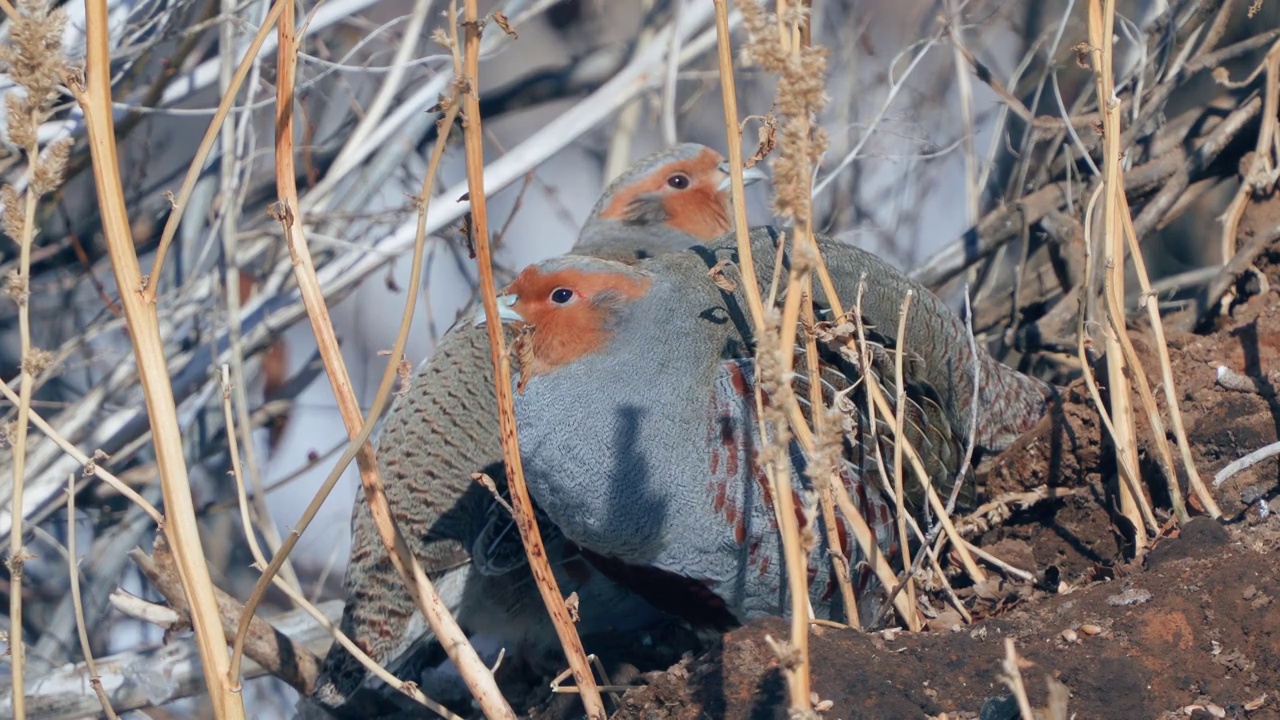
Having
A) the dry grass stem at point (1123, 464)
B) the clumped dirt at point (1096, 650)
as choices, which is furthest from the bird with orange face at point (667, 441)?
the dry grass stem at point (1123, 464)

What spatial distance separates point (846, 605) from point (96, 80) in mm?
1525

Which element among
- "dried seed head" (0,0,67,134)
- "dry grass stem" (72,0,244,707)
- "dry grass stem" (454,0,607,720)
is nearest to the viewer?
"dried seed head" (0,0,67,134)

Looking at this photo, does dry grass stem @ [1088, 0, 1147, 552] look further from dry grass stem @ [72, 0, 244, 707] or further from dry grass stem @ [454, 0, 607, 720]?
dry grass stem @ [72, 0, 244, 707]

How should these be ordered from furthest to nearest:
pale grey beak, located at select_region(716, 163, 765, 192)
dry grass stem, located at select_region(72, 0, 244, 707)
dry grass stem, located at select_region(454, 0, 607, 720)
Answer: pale grey beak, located at select_region(716, 163, 765, 192), dry grass stem, located at select_region(454, 0, 607, 720), dry grass stem, located at select_region(72, 0, 244, 707)

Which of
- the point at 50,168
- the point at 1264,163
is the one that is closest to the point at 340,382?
the point at 50,168

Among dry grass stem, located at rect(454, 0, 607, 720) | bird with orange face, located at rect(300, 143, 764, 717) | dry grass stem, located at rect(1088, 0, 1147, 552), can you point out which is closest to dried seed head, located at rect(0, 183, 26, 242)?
dry grass stem, located at rect(454, 0, 607, 720)

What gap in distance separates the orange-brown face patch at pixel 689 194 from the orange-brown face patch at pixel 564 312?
53.0 inches

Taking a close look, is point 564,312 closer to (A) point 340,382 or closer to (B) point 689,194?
(A) point 340,382

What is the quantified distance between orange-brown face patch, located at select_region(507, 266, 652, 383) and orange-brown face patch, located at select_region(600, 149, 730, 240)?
53.0 inches

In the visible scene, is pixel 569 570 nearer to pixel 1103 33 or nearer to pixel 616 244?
pixel 616 244

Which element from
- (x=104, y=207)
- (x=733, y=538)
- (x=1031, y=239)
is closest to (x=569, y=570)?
(x=733, y=538)

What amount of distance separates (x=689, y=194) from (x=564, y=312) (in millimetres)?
1440

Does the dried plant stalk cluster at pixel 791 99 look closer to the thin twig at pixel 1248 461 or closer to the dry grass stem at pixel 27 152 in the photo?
the dry grass stem at pixel 27 152

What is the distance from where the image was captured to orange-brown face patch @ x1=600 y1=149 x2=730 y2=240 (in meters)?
3.75
